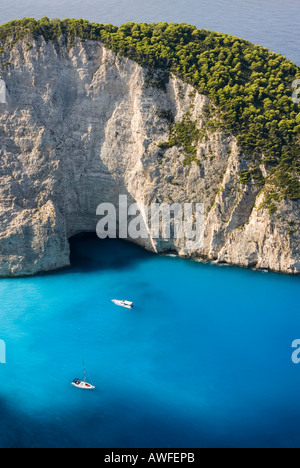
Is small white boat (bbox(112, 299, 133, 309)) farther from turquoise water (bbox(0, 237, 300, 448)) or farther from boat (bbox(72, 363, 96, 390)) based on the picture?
boat (bbox(72, 363, 96, 390))

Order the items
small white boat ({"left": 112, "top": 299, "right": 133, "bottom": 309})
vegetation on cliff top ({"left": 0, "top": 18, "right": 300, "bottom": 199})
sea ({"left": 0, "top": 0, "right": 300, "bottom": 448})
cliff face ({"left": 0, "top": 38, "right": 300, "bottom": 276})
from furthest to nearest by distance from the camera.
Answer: vegetation on cliff top ({"left": 0, "top": 18, "right": 300, "bottom": 199}) < cliff face ({"left": 0, "top": 38, "right": 300, "bottom": 276}) < small white boat ({"left": 112, "top": 299, "right": 133, "bottom": 309}) < sea ({"left": 0, "top": 0, "right": 300, "bottom": 448})

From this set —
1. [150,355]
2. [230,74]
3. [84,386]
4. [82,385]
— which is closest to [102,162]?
[230,74]

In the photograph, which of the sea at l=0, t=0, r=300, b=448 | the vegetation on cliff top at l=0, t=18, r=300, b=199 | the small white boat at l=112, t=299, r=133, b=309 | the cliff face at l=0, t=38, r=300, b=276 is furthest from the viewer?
the vegetation on cliff top at l=0, t=18, r=300, b=199

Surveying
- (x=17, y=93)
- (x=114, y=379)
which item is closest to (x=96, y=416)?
(x=114, y=379)

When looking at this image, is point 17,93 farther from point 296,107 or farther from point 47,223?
point 296,107

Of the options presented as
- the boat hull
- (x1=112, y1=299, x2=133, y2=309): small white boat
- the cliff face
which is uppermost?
the cliff face

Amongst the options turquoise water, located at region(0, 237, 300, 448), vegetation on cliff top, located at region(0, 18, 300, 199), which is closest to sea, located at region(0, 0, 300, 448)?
turquoise water, located at region(0, 237, 300, 448)
